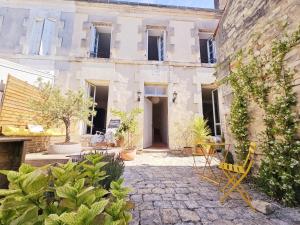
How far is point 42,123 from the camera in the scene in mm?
6344

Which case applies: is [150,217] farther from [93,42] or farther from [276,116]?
[93,42]

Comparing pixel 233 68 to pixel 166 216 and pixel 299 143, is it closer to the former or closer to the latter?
pixel 299 143

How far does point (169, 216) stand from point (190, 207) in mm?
395

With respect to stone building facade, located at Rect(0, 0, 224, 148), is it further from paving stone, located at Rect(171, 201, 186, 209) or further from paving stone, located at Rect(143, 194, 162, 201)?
paving stone, located at Rect(171, 201, 186, 209)

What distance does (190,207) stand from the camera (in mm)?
2367

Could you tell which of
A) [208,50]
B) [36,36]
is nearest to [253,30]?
[208,50]

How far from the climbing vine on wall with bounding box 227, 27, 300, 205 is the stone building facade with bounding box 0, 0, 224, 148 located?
4.52 m

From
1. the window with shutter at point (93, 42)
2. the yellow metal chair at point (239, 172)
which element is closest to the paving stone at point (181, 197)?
the yellow metal chair at point (239, 172)

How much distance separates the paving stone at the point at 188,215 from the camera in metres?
2.06

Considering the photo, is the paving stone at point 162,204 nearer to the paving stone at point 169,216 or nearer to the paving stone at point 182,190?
the paving stone at point 169,216

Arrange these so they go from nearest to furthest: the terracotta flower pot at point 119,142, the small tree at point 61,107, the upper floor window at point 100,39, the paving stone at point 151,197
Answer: the paving stone at point 151,197, the small tree at point 61,107, the terracotta flower pot at point 119,142, the upper floor window at point 100,39

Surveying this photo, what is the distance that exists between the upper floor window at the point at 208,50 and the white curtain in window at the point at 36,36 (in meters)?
8.20

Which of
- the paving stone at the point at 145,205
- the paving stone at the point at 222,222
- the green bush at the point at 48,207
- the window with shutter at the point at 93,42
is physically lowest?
the paving stone at the point at 222,222

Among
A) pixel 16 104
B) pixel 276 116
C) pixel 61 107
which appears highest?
pixel 16 104
